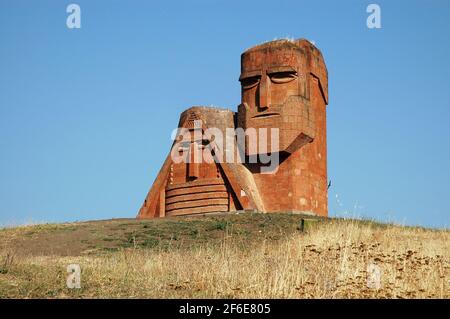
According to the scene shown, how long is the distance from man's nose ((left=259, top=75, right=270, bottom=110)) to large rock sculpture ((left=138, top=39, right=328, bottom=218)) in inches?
1.6

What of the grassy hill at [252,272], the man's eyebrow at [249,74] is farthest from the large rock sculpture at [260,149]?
the grassy hill at [252,272]

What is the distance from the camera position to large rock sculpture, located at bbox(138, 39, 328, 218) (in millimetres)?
27344

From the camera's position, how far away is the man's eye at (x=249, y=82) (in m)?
28.5

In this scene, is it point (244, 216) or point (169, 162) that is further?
point (169, 162)

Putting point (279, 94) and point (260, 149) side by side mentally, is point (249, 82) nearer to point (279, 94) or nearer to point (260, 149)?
point (279, 94)

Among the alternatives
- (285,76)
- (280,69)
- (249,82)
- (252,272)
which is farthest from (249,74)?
(252,272)

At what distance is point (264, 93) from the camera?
28000 millimetres

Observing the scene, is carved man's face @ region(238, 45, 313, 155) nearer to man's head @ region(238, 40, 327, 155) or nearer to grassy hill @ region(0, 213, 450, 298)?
man's head @ region(238, 40, 327, 155)

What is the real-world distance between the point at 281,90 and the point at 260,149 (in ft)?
8.42

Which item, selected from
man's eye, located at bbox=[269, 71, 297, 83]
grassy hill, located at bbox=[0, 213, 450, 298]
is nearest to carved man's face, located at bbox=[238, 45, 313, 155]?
man's eye, located at bbox=[269, 71, 297, 83]

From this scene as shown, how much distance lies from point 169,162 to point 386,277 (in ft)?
63.7
